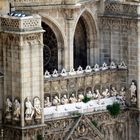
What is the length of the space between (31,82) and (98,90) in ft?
16.2

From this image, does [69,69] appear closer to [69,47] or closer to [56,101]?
[69,47]

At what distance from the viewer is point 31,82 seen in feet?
157

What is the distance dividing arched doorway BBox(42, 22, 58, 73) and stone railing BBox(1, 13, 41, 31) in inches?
160

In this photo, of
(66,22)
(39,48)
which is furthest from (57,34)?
(39,48)

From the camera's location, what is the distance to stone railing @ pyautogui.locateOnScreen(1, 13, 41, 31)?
47281mm

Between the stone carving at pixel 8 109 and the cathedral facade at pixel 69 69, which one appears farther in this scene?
the stone carving at pixel 8 109

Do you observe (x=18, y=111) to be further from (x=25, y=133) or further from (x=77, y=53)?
(x=77, y=53)

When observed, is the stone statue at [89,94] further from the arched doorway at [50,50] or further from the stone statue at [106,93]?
the arched doorway at [50,50]

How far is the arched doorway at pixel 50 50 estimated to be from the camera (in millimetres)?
51812

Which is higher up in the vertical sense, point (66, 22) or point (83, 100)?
point (66, 22)

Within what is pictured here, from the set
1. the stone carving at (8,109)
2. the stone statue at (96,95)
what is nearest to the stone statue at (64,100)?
the stone statue at (96,95)

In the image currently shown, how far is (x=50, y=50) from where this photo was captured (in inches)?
2050

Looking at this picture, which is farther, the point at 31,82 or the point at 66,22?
the point at 66,22

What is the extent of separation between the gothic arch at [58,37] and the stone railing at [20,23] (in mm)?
3224
